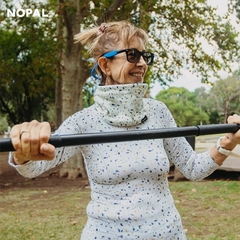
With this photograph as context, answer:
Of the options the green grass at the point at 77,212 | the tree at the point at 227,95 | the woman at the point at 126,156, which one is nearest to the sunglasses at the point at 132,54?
the woman at the point at 126,156

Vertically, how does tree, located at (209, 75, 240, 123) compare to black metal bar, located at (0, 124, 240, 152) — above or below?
below

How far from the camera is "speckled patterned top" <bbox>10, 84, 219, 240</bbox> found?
5.29 feet

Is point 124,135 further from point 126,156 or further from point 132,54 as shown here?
point 132,54

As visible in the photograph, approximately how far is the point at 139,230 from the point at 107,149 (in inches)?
13.1

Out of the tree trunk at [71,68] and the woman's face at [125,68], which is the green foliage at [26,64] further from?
the woman's face at [125,68]

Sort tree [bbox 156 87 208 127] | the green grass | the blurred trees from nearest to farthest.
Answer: the green grass < the blurred trees < tree [bbox 156 87 208 127]

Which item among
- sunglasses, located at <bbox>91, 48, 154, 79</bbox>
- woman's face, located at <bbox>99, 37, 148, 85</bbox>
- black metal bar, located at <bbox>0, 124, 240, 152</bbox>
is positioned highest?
sunglasses, located at <bbox>91, 48, 154, 79</bbox>

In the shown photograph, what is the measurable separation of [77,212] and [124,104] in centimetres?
497

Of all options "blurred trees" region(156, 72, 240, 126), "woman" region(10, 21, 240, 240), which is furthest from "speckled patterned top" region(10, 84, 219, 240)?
"blurred trees" region(156, 72, 240, 126)

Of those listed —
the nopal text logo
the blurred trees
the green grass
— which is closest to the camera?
the green grass

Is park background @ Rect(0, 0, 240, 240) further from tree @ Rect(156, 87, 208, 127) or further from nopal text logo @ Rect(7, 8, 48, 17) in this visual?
tree @ Rect(156, 87, 208, 127)

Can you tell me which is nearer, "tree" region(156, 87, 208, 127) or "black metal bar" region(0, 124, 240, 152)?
"black metal bar" region(0, 124, 240, 152)

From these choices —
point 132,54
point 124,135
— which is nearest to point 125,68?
point 132,54

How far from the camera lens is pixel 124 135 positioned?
4.34 ft
